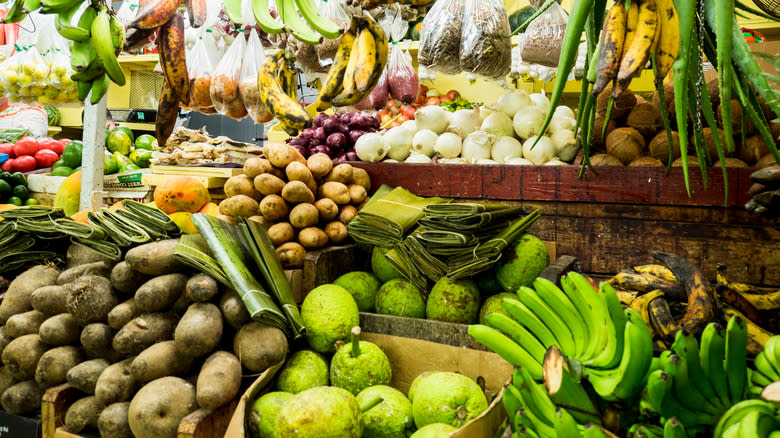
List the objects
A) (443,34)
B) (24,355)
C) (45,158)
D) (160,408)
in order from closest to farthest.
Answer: (160,408) → (24,355) → (443,34) → (45,158)

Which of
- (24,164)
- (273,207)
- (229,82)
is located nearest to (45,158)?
(24,164)

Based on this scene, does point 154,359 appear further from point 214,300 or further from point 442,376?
point 442,376

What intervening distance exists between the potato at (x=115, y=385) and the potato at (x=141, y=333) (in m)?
0.06

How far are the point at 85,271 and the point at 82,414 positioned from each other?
0.50 m

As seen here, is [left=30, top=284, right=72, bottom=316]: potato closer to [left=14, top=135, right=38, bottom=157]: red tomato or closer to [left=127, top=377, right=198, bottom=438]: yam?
[left=127, top=377, right=198, bottom=438]: yam

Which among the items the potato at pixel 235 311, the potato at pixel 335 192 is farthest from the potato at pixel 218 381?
the potato at pixel 335 192

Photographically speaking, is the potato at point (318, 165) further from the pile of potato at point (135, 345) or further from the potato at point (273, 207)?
the pile of potato at point (135, 345)

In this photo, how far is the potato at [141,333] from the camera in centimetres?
162

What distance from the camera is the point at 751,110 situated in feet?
3.45

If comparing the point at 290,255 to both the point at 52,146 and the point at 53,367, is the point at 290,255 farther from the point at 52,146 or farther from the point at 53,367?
the point at 52,146

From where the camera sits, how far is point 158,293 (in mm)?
1661

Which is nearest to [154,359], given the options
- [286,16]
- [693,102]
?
[286,16]

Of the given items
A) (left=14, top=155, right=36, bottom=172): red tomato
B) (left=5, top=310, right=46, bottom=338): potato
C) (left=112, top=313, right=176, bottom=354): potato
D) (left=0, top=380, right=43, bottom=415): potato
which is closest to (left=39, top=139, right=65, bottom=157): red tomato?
(left=14, top=155, right=36, bottom=172): red tomato

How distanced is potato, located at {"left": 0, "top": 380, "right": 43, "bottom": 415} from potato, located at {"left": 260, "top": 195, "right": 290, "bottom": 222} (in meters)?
0.98
